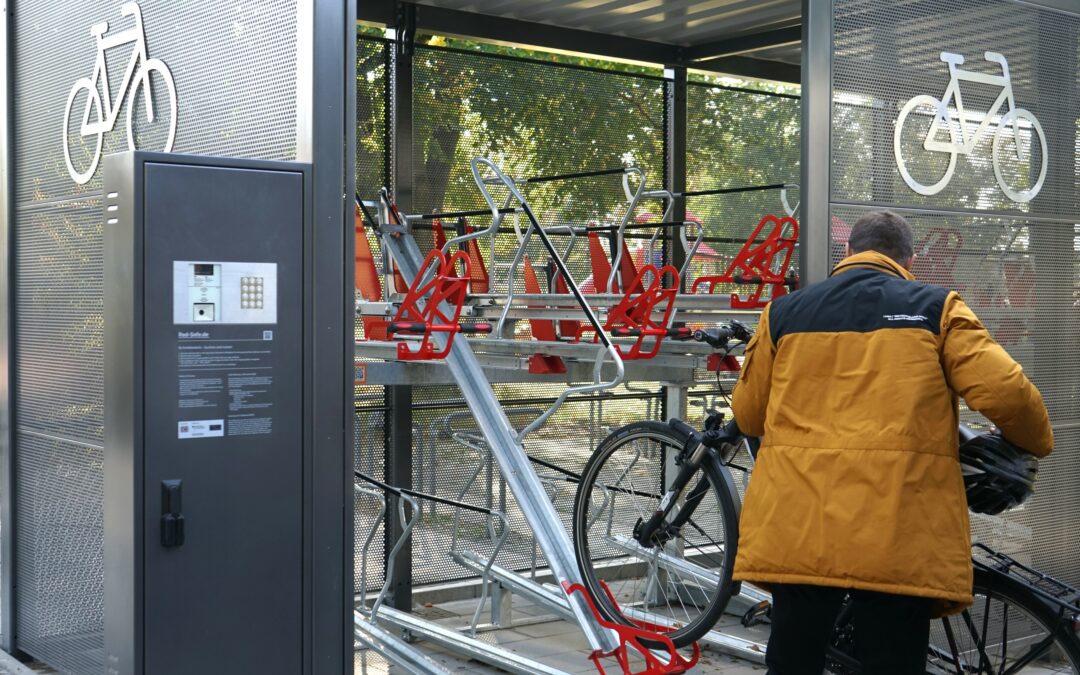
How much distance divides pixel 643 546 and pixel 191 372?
2103mm

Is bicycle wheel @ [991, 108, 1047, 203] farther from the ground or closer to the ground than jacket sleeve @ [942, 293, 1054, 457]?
farther from the ground

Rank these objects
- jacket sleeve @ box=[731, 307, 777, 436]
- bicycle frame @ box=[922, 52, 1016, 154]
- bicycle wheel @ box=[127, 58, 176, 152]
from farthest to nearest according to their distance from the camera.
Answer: bicycle frame @ box=[922, 52, 1016, 154] < bicycle wheel @ box=[127, 58, 176, 152] < jacket sleeve @ box=[731, 307, 777, 436]

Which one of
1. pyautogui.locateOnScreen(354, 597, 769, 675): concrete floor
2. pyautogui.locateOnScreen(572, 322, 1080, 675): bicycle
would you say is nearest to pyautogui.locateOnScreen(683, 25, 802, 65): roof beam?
pyautogui.locateOnScreen(572, 322, 1080, 675): bicycle

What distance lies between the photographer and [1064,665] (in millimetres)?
4254

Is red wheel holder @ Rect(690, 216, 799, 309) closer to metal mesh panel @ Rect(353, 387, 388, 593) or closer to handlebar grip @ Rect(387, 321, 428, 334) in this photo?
handlebar grip @ Rect(387, 321, 428, 334)

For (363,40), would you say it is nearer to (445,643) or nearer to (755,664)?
(445,643)

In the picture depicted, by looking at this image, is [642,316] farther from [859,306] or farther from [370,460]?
[859,306]

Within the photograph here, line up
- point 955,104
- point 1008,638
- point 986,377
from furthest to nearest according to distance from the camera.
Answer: point 955,104, point 1008,638, point 986,377

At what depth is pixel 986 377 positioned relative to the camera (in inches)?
139

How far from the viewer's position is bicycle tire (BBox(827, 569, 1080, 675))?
13.6 ft

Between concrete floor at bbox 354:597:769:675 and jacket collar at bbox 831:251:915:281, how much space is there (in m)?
2.72

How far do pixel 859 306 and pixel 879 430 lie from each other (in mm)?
371

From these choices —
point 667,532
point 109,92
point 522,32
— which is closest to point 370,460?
point 522,32

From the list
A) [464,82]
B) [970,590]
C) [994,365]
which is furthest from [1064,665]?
[464,82]
